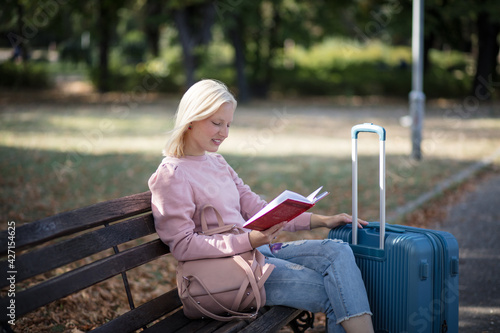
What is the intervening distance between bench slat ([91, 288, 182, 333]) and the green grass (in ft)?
12.5

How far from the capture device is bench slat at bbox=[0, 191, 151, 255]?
2242mm

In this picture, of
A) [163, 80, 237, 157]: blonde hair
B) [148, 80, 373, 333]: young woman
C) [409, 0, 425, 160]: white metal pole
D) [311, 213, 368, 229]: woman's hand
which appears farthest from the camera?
[409, 0, 425, 160]: white metal pole

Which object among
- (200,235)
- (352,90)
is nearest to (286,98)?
(352,90)

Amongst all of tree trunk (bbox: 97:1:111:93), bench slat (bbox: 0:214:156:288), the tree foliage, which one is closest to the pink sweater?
bench slat (bbox: 0:214:156:288)

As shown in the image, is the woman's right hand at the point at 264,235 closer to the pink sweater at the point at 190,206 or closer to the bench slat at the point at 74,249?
the pink sweater at the point at 190,206

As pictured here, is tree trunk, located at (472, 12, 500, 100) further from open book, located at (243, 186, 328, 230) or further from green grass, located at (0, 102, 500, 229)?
open book, located at (243, 186, 328, 230)

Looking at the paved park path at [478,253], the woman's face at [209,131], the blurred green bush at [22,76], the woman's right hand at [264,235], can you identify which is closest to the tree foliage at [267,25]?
the blurred green bush at [22,76]

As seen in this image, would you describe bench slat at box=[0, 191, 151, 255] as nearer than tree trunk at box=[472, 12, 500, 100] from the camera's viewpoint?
Yes

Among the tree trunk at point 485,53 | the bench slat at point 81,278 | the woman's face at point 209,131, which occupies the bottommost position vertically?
the bench slat at point 81,278

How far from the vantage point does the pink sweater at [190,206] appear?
2.80 metres

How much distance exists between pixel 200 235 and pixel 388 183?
6.54 meters

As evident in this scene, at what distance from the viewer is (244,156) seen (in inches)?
453

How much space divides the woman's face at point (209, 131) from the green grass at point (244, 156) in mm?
4006

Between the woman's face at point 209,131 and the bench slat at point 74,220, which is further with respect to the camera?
the woman's face at point 209,131
